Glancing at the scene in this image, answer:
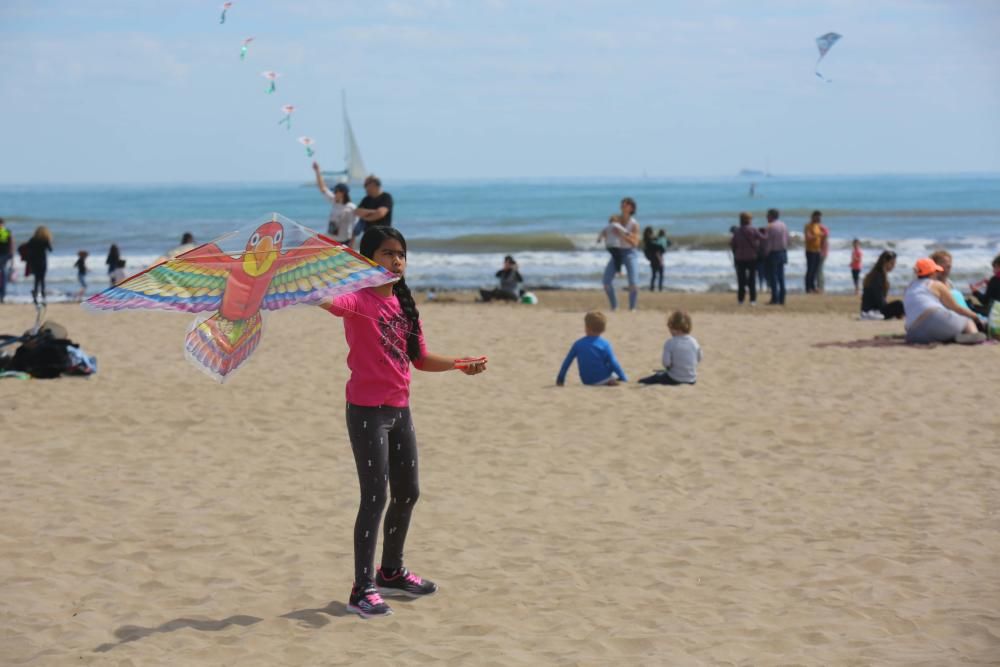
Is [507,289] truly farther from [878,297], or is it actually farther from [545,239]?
[545,239]

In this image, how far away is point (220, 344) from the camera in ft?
15.3

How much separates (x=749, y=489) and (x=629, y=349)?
5.88 meters

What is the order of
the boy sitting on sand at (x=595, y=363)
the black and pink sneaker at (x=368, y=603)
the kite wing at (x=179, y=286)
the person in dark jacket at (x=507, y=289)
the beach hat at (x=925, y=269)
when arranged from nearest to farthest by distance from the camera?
1. the kite wing at (x=179, y=286)
2. the black and pink sneaker at (x=368, y=603)
3. the boy sitting on sand at (x=595, y=363)
4. the beach hat at (x=925, y=269)
5. the person in dark jacket at (x=507, y=289)

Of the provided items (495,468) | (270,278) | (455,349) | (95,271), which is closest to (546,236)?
(95,271)

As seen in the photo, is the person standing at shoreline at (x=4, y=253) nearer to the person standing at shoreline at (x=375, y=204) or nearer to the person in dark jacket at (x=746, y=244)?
the person standing at shoreline at (x=375, y=204)

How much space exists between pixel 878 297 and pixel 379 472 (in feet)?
41.9

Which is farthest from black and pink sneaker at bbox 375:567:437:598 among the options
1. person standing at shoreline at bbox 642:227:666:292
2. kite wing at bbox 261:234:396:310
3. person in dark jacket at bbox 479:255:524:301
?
person standing at shoreline at bbox 642:227:666:292

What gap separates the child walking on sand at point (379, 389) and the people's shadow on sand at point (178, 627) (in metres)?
0.47

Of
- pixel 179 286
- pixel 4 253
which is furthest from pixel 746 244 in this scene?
pixel 179 286

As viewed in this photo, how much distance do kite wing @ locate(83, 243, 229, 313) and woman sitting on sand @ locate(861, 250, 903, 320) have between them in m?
13.0

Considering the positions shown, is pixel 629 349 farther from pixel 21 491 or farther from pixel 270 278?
pixel 270 278

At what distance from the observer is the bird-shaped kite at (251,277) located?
175 inches

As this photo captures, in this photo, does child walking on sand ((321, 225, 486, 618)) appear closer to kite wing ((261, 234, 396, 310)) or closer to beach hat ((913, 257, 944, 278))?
kite wing ((261, 234, 396, 310))

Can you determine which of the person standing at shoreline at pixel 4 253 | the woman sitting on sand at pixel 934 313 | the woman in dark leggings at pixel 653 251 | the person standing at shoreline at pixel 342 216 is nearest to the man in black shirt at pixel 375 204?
the person standing at shoreline at pixel 342 216
